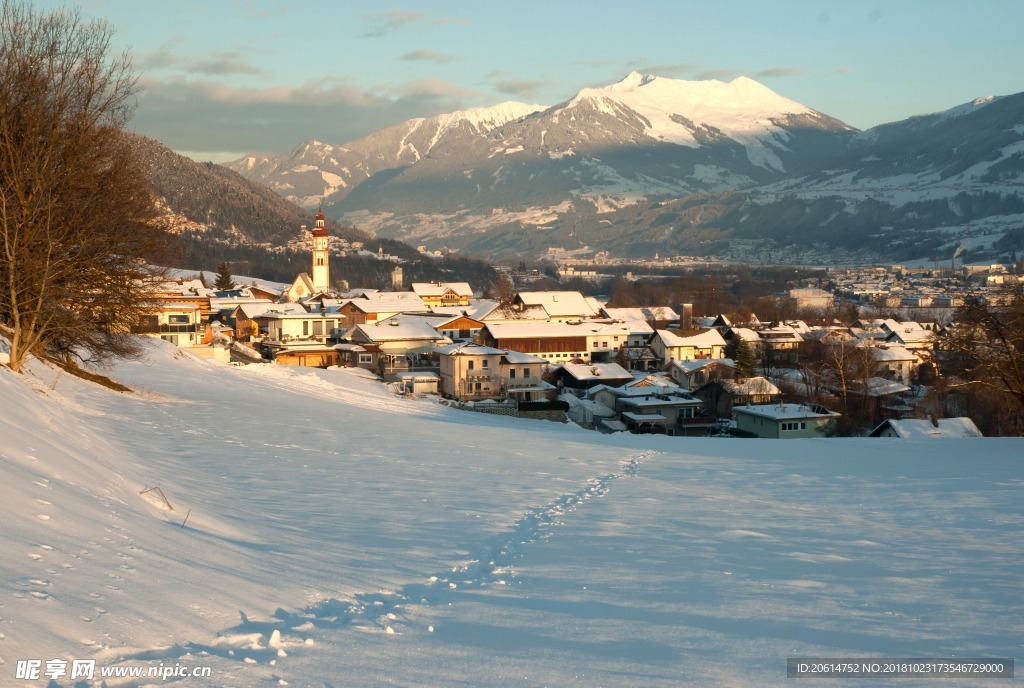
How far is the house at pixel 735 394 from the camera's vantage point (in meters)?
46.9

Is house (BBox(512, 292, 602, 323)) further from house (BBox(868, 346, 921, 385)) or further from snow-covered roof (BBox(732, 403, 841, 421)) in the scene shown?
snow-covered roof (BBox(732, 403, 841, 421))

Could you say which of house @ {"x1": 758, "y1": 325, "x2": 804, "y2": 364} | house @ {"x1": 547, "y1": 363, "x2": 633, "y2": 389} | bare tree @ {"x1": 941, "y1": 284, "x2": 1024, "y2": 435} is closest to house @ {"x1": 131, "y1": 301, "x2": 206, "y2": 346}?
house @ {"x1": 547, "y1": 363, "x2": 633, "y2": 389}

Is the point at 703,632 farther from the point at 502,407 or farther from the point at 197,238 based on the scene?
the point at 197,238

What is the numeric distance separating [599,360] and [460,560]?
54.0 m

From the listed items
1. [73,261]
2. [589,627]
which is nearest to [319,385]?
[73,261]

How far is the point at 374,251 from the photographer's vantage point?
195m

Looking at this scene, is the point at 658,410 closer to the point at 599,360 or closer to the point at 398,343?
the point at 398,343

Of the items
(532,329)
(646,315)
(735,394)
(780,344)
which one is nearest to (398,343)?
(532,329)

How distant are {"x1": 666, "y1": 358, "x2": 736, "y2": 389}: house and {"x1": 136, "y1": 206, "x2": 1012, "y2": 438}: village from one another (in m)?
0.10

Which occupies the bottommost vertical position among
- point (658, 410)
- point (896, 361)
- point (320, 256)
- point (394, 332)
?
point (658, 410)

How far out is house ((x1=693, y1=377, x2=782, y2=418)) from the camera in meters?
46.9

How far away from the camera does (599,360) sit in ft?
205

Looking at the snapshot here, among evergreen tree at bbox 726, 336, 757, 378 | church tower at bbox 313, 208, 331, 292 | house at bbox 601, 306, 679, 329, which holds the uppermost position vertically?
church tower at bbox 313, 208, 331, 292

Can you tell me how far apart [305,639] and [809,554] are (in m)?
5.70
